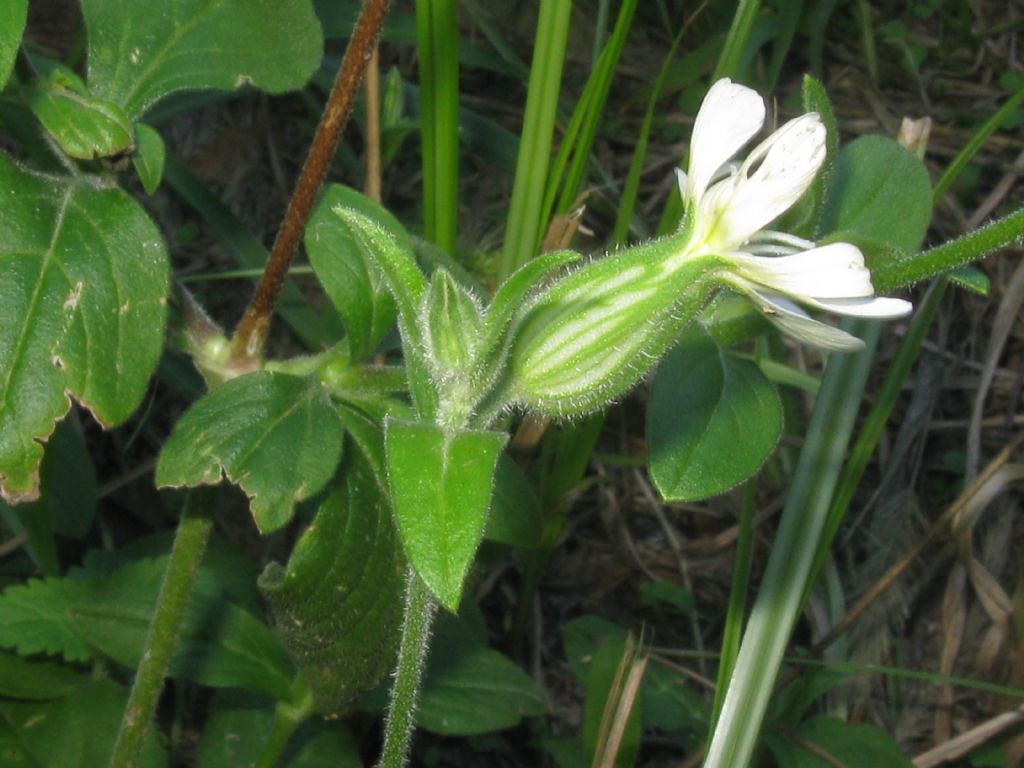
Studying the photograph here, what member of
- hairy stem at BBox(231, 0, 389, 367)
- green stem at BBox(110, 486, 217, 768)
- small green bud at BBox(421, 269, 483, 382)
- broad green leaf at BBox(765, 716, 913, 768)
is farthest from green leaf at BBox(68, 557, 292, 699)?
broad green leaf at BBox(765, 716, 913, 768)

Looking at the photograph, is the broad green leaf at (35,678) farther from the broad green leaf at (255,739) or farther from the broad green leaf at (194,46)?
the broad green leaf at (194,46)

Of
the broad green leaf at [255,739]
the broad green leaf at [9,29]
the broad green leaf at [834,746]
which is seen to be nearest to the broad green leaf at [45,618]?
the broad green leaf at [255,739]

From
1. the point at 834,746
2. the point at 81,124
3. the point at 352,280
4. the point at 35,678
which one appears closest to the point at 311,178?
the point at 352,280

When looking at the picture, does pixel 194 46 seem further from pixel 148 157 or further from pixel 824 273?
pixel 824 273

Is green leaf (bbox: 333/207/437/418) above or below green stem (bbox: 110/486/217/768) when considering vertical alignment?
above

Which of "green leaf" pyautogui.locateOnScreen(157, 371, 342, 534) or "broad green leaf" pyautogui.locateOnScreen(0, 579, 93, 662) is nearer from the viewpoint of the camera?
"green leaf" pyautogui.locateOnScreen(157, 371, 342, 534)

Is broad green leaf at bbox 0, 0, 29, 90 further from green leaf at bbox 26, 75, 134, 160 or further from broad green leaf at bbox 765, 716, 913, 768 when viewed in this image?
broad green leaf at bbox 765, 716, 913, 768

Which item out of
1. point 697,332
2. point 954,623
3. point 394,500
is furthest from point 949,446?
point 394,500
